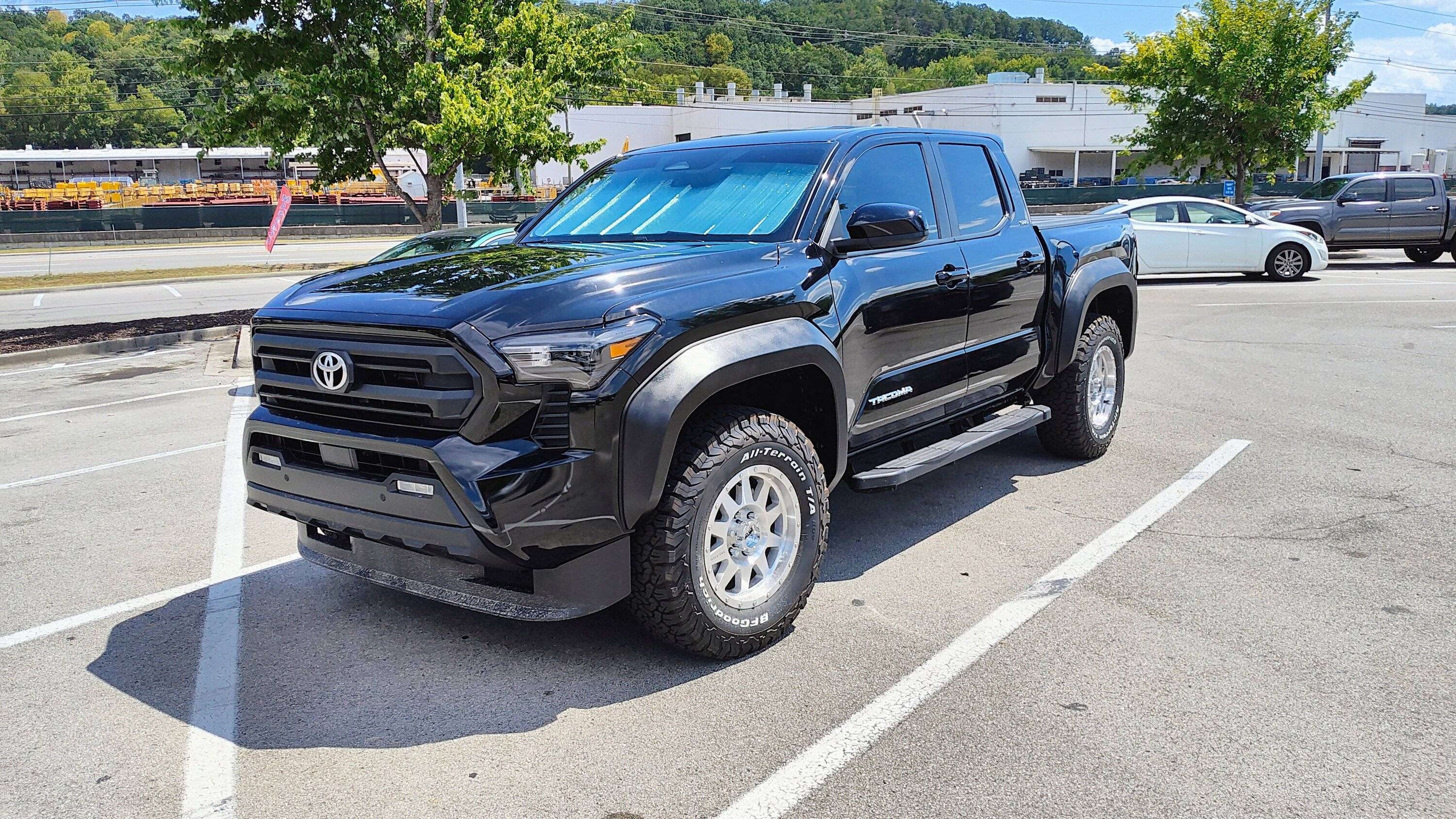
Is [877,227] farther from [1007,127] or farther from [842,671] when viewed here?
[1007,127]

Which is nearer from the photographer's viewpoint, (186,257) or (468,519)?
(468,519)

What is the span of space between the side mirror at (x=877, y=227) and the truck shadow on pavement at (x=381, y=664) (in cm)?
151

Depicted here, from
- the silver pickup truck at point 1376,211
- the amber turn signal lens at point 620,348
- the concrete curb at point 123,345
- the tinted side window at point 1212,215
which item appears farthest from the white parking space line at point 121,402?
the silver pickup truck at point 1376,211

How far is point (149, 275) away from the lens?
2533 centimetres

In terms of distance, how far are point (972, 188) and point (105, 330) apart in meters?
13.4

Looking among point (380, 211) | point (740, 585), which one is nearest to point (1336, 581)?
point (740, 585)

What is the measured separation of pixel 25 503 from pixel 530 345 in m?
4.70

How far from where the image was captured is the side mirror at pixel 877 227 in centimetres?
430

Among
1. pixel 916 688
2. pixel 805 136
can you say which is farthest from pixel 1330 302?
pixel 916 688

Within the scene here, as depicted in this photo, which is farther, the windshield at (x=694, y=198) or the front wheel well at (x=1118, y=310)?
the front wheel well at (x=1118, y=310)

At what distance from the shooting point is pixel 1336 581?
15.4ft

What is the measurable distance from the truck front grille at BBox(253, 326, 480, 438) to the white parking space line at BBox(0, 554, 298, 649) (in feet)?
4.39

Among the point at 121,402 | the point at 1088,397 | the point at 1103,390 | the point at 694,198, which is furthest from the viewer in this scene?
the point at 121,402

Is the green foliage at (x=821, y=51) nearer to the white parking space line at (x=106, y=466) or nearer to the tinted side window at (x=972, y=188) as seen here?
the white parking space line at (x=106, y=466)
